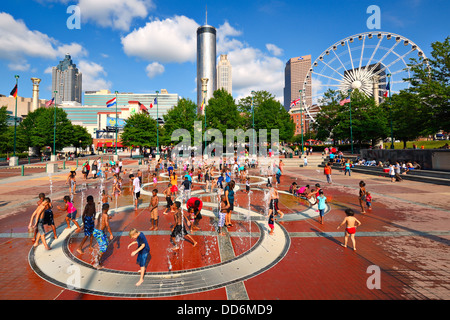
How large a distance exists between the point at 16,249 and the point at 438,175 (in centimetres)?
2825

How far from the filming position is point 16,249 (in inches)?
287

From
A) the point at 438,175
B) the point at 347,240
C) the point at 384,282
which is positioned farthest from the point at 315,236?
the point at 438,175

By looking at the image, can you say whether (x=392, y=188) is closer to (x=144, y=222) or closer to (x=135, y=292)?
(x=144, y=222)

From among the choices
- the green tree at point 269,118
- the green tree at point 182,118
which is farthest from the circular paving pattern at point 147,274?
the green tree at point 269,118

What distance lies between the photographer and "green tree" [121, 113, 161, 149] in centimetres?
5412

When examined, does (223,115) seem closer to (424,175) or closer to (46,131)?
(424,175)

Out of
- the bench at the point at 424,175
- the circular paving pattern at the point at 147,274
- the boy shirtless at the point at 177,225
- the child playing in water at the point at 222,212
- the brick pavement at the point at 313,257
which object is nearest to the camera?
the brick pavement at the point at 313,257

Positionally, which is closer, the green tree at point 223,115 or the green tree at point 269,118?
the green tree at point 223,115

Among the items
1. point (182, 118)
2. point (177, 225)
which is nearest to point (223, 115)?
point (182, 118)

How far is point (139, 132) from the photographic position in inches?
2152

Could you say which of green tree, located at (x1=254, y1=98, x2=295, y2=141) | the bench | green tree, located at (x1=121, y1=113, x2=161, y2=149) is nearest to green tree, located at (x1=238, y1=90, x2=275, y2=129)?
green tree, located at (x1=254, y1=98, x2=295, y2=141)

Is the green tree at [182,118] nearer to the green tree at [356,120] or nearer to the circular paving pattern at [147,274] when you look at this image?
the green tree at [356,120]

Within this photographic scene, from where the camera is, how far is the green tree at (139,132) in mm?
54125

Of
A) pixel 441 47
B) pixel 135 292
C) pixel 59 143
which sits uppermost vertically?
pixel 441 47
